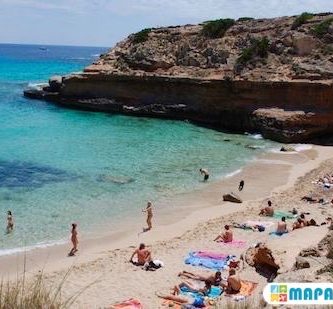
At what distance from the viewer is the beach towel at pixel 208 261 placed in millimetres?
14711

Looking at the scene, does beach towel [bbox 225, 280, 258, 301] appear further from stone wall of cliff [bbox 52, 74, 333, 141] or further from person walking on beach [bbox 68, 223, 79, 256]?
stone wall of cliff [bbox 52, 74, 333, 141]

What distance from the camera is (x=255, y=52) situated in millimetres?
42094

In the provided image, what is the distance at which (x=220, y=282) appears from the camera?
13094 millimetres

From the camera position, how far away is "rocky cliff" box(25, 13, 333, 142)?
36.2 metres

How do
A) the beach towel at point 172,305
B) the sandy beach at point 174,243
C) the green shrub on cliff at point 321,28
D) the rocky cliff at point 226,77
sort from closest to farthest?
the beach towel at point 172,305, the sandy beach at point 174,243, the rocky cliff at point 226,77, the green shrub on cliff at point 321,28

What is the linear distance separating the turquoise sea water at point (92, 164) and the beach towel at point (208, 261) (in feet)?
14.2

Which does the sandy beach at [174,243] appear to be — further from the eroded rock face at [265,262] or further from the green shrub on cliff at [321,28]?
the green shrub on cliff at [321,28]

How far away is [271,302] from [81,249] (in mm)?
10442

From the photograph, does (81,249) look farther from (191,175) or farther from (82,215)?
(191,175)

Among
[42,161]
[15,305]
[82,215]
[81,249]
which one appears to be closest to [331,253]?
[15,305]

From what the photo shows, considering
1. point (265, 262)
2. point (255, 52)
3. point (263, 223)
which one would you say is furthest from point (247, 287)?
point (255, 52)

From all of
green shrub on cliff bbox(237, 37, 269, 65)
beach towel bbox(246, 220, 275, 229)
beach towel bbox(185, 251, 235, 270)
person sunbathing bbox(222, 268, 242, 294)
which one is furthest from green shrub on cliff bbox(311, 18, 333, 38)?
person sunbathing bbox(222, 268, 242, 294)

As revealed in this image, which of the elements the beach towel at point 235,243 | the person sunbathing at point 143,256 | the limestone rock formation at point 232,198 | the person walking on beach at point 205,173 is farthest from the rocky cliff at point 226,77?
the person sunbathing at point 143,256

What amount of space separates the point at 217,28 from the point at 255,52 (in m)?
7.46
